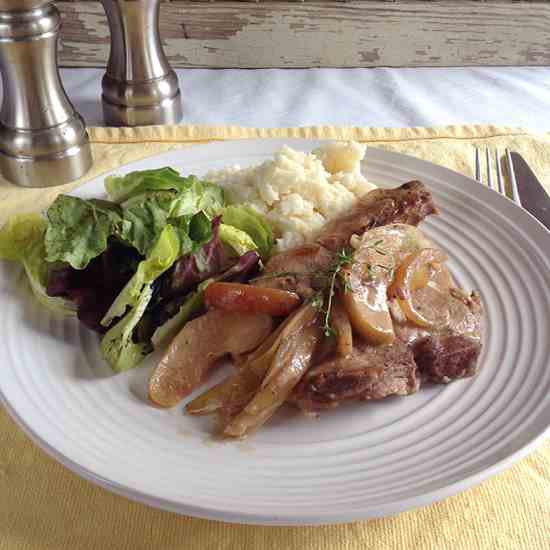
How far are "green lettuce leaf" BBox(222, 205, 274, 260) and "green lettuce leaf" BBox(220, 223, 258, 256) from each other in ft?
0.34

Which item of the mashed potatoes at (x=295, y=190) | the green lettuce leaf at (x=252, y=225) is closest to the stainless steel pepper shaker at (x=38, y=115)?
the mashed potatoes at (x=295, y=190)

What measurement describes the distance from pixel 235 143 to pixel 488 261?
→ 5.18 feet

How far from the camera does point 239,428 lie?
2.48 metres

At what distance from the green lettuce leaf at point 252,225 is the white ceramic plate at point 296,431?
0.91 m

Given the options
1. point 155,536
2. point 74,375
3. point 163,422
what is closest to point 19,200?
point 74,375

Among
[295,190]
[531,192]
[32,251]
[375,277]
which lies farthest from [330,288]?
[531,192]

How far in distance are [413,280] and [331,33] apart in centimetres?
362

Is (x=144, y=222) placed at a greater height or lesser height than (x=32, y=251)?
greater

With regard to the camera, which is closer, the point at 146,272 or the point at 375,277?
the point at 375,277

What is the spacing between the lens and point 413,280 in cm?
296

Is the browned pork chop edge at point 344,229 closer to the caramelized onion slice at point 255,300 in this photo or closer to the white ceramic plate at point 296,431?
the caramelized onion slice at point 255,300

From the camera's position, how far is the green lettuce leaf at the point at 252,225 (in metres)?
3.47

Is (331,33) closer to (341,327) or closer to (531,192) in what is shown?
(531,192)

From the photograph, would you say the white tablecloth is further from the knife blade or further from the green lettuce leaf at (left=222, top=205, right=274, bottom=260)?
the green lettuce leaf at (left=222, top=205, right=274, bottom=260)
